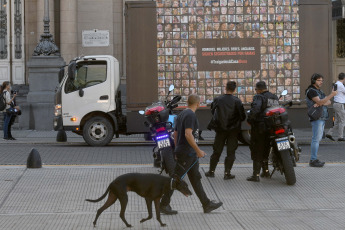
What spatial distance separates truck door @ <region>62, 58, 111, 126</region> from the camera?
18.8 meters

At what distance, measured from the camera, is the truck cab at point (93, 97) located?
18.8 m

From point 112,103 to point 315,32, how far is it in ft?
16.7

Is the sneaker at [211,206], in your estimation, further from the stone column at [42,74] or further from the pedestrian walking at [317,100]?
the stone column at [42,74]

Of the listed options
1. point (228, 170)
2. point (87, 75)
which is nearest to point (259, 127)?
point (228, 170)

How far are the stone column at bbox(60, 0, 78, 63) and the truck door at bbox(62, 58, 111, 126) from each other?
8.90m

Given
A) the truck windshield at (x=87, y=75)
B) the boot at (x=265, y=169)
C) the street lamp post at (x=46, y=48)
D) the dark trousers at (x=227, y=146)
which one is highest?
the street lamp post at (x=46, y=48)

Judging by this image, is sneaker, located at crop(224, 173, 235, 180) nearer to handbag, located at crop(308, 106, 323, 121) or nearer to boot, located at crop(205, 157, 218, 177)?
boot, located at crop(205, 157, 218, 177)

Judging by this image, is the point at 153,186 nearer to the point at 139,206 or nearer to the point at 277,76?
the point at 139,206

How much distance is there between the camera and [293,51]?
1817 cm

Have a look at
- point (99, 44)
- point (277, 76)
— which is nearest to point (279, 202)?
point (277, 76)

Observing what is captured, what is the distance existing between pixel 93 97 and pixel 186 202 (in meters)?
8.33

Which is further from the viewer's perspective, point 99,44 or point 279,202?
point 99,44

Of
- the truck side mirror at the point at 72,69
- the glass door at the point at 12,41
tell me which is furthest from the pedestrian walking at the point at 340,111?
the glass door at the point at 12,41

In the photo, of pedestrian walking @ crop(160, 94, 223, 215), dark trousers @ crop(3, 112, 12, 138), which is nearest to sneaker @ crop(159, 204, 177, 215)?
pedestrian walking @ crop(160, 94, 223, 215)
